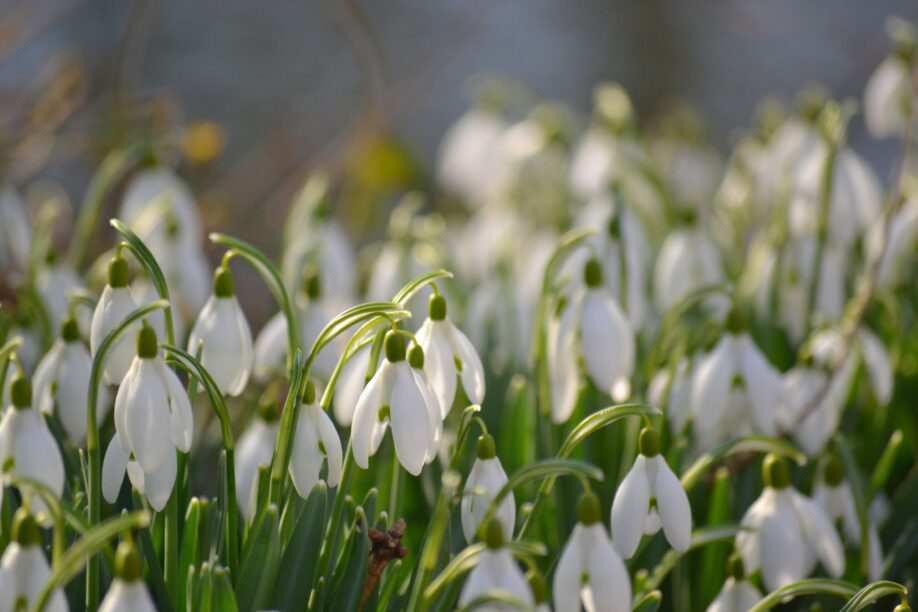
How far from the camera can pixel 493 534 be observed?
871mm

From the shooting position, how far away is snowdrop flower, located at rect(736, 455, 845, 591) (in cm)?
121

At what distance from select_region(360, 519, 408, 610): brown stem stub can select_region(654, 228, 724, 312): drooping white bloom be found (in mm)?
902

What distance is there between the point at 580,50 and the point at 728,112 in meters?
0.98

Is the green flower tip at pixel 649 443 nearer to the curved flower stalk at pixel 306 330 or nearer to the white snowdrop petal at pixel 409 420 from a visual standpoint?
the white snowdrop petal at pixel 409 420

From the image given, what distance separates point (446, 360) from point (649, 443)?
0.71 feet

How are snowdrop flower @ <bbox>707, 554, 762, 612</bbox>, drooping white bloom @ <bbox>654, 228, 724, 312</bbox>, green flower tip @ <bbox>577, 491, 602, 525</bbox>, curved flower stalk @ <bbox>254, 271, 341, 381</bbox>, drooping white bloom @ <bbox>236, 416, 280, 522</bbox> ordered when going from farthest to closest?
drooping white bloom @ <bbox>654, 228, 724, 312</bbox>, curved flower stalk @ <bbox>254, 271, 341, 381</bbox>, drooping white bloom @ <bbox>236, 416, 280, 522</bbox>, snowdrop flower @ <bbox>707, 554, 762, 612</bbox>, green flower tip @ <bbox>577, 491, 602, 525</bbox>

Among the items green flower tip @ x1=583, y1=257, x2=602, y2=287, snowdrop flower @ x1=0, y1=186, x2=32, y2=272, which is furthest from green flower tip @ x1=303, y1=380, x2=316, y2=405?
snowdrop flower @ x1=0, y1=186, x2=32, y2=272

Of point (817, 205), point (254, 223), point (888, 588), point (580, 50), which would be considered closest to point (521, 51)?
point (580, 50)

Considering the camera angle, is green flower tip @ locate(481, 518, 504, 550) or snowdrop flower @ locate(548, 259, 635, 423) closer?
green flower tip @ locate(481, 518, 504, 550)

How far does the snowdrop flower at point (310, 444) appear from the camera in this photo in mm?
1058

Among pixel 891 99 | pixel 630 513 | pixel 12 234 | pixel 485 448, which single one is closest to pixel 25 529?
pixel 485 448

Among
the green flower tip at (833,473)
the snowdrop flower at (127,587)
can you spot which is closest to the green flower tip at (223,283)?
the snowdrop flower at (127,587)

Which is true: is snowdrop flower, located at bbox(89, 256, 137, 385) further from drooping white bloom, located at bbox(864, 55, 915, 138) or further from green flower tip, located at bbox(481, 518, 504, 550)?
drooping white bloom, located at bbox(864, 55, 915, 138)

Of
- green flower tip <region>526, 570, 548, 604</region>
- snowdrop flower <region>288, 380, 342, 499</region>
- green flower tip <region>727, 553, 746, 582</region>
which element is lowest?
green flower tip <region>727, 553, 746, 582</region>
